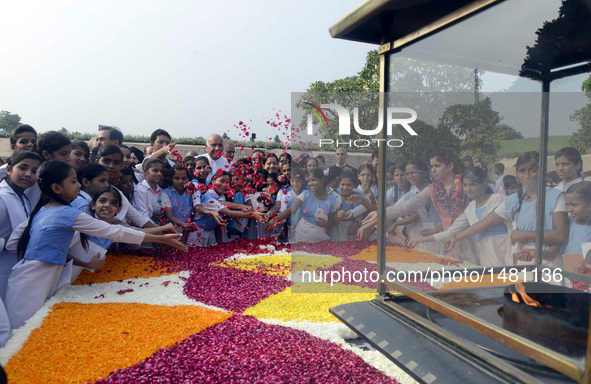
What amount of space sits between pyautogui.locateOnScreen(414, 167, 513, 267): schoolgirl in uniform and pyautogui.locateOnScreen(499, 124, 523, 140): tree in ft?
2.26

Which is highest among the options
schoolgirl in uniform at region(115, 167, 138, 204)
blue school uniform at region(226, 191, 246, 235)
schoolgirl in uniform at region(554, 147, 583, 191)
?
schoolgirl in uniform at region(554, 147, 583, 191)

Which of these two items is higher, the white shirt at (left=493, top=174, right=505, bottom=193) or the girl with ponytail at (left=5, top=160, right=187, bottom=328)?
the white shirt at (left=493, top=174, right=505, bottom=193)

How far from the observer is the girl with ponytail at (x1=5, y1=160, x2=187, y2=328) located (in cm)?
277

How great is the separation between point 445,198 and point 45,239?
368 centimetres

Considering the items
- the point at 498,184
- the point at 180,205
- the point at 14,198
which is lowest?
the point at 180,205

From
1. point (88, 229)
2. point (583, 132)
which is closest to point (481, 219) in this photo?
point (583, 132)

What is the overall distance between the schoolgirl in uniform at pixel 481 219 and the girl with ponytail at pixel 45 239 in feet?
10.8

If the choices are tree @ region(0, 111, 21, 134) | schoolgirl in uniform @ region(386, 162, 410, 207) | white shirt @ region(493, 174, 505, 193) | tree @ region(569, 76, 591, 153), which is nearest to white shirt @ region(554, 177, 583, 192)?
tree @ region(569, 76, 591, 153)

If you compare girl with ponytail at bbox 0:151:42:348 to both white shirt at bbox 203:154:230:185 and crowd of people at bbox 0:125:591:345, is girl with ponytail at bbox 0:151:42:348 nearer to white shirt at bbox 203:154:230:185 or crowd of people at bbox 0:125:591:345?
crowd of people at bbox 0:125:591:345

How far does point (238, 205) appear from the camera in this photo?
521 centimetres

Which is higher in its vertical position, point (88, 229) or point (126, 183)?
point (126, 183)

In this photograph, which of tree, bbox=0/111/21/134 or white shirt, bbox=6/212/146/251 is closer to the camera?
white shirt, bbox=6/212/146/251

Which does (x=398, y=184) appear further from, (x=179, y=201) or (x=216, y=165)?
(x=216, y=165)

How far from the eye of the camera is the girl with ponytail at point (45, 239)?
109 inches
